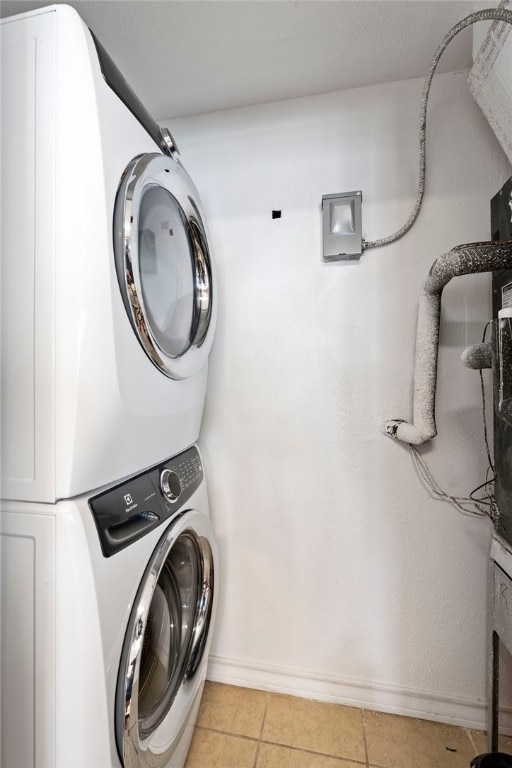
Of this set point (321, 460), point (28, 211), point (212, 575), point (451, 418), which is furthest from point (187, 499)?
point (451, 418)

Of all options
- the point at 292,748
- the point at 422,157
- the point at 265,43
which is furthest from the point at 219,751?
the point at 265,43

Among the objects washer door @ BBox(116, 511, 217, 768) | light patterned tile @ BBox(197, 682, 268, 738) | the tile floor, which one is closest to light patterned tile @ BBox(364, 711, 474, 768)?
the tile floor

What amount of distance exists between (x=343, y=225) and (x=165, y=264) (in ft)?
2.22

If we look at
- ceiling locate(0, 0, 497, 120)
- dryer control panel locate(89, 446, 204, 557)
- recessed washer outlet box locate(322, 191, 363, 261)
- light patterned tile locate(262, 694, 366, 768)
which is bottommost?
light patterned tile locate(262, 694, 366, 768)

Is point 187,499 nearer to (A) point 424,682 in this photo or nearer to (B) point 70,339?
(B) point 70,339

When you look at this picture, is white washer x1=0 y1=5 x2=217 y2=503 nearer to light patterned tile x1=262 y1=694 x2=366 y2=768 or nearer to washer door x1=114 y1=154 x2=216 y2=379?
washer door x1=114 y1=154 x2=216 y2=379

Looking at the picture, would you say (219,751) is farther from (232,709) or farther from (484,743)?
(484,743)

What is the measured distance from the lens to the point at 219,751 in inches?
45.3

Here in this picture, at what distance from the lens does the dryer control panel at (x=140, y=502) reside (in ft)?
2.43

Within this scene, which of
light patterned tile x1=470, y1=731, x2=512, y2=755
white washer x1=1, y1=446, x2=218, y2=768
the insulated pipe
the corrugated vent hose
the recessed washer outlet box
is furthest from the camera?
the recessed washer outlet box

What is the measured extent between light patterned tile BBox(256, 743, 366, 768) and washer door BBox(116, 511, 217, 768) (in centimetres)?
31

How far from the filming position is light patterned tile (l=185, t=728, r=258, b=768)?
1.12 meters

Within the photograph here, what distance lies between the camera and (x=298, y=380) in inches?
53.5

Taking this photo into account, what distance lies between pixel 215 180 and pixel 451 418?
1283 mm
